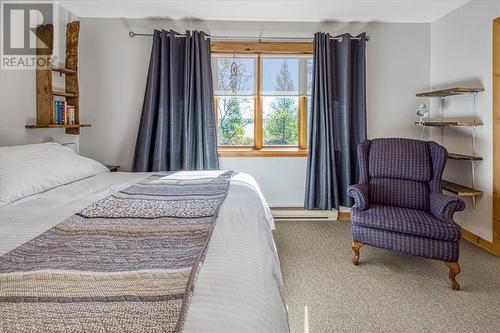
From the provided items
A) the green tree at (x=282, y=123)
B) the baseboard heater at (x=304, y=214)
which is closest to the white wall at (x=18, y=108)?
the green tree at (x=282, y=123)

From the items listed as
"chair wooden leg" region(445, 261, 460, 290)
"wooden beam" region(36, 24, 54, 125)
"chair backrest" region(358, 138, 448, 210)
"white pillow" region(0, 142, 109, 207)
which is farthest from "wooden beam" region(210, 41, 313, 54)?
"chair wooden leg" region(445, 261, 460, 290)

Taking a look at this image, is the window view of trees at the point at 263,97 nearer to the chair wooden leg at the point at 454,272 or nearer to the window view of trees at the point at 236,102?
the window view of trees at the point at 236,102

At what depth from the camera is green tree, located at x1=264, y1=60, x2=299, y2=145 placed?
14.0 feet

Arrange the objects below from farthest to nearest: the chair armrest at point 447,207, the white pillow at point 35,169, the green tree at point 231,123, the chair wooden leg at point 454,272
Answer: the green tree at point 231,123 → the chair armrest at point 447,207 → the chair wooden leg at point 454,272 → the white pillow at point 35,169

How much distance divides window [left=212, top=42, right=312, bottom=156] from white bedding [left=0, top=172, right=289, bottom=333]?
228cm

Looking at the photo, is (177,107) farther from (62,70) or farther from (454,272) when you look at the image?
(454,272)

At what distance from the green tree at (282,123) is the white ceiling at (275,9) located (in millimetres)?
965

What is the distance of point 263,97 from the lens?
4.25 m

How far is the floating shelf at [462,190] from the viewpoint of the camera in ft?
10.5

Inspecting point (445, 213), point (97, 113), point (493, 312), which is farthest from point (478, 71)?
point (97, 113)

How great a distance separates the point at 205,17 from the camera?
4000 millimetres

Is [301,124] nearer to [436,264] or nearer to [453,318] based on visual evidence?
[436,264]

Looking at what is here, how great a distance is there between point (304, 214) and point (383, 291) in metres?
1.79

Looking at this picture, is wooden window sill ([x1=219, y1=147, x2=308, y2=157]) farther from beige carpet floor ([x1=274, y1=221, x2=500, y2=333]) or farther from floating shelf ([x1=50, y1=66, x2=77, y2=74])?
floating shelf ([x1=50, y1=66, x2=77, y2=74])
